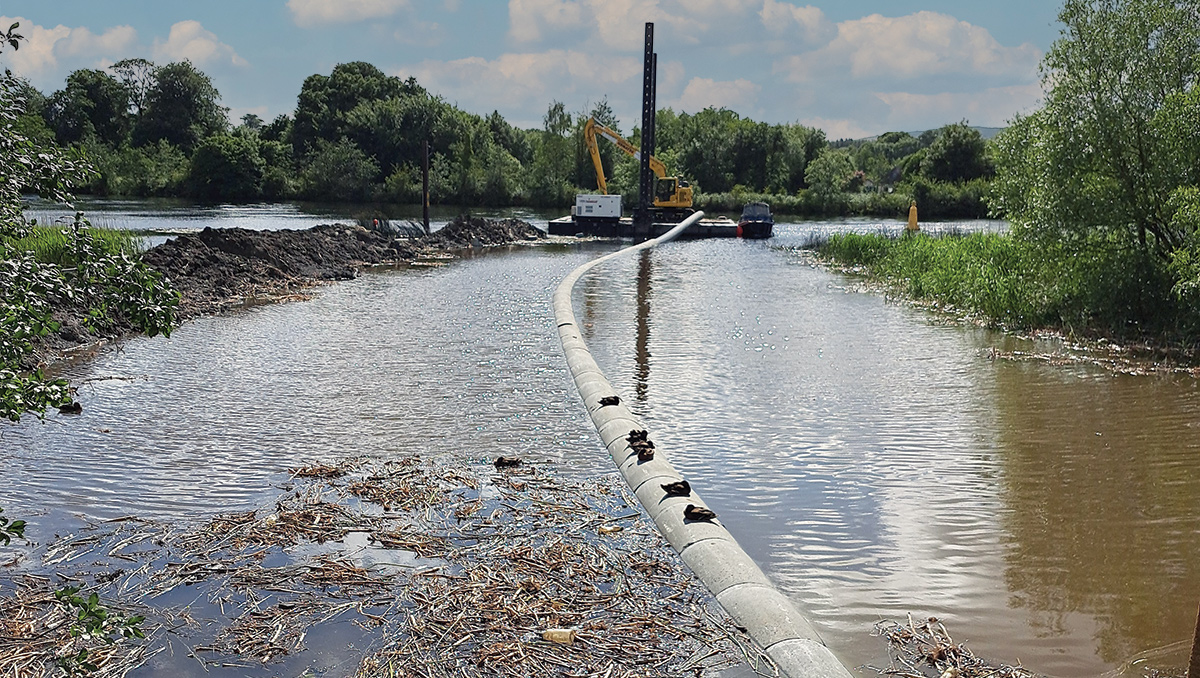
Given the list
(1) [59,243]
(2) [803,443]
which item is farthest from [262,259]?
(2) [803,443]

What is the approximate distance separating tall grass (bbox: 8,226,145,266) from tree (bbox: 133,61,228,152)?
263 ft

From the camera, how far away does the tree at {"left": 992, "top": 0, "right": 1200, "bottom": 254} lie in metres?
12.4

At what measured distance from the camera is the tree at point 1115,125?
12.4m

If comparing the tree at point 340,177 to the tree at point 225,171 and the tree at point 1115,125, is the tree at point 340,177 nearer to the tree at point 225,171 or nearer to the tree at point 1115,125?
the tree at point 225,171

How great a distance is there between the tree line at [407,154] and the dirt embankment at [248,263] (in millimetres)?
39208

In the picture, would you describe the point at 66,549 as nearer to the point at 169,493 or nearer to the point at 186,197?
the point at 169,493

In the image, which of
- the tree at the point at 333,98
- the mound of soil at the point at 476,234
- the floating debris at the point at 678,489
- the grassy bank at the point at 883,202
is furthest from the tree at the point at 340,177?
the floating debris at the point at 678,489

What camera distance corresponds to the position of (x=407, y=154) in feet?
285

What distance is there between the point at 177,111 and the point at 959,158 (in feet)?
241

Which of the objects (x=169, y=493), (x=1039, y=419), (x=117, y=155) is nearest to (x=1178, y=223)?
(x=1039, y=419)

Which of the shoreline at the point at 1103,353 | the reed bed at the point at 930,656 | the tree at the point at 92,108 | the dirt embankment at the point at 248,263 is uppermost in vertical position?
the tree at the point at 92,108

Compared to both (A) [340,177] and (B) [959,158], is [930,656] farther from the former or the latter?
(A) [340,177]

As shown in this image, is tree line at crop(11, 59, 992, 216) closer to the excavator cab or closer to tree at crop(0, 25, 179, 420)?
the excavator cab

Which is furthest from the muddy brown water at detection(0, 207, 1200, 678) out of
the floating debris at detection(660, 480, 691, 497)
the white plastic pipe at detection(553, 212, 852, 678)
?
the floating debris at detection(660, 480, 691, 497)
